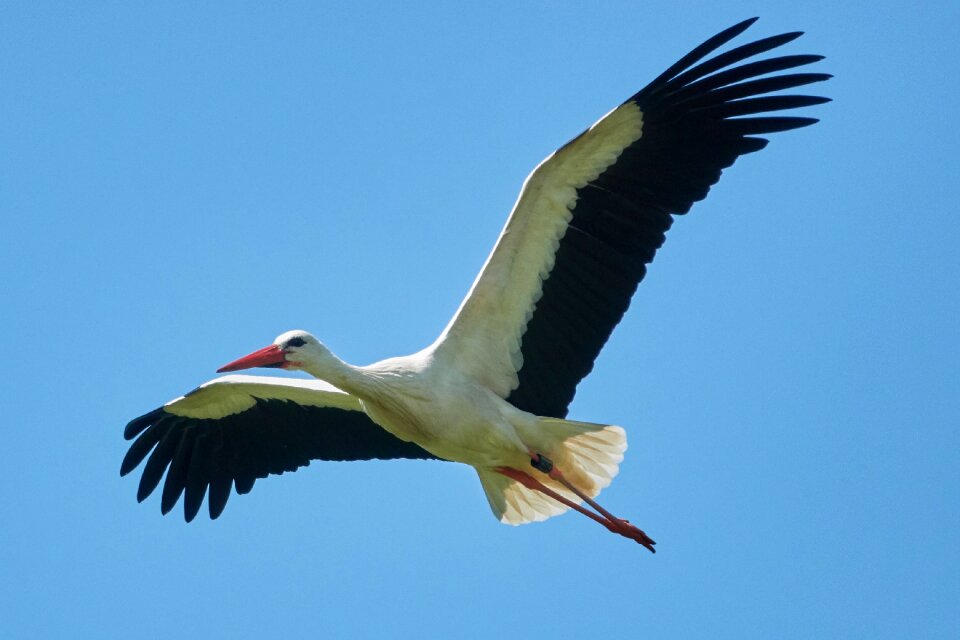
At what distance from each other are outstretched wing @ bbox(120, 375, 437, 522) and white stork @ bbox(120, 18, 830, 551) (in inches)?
40.6

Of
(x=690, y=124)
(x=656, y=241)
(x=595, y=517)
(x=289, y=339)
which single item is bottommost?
(x=595, y=517)

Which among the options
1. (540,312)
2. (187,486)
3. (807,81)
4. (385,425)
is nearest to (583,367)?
(540,312)

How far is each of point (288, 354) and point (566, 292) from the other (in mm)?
1513

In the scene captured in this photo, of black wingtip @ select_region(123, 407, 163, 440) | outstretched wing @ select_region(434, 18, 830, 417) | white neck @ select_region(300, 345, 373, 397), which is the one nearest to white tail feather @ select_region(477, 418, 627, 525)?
outstretched wing @ select_region(434, 18, 830, 417)

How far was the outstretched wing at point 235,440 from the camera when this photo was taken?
9.55 meters

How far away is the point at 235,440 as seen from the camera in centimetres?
980

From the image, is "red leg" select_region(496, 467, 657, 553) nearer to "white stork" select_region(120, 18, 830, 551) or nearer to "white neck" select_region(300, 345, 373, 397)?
"white stork" select_region(120, 18, 830, 551)

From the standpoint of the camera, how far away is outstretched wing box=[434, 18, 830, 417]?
825cm

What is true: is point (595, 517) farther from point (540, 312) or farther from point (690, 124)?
point (690, 124)

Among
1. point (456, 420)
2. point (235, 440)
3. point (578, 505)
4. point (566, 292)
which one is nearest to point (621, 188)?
point (566, 292)

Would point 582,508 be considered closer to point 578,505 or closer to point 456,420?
point 578,505

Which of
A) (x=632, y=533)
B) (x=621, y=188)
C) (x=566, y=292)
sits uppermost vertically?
(x=621, y=188)

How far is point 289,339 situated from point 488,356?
3.51ft

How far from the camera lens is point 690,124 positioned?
8352 millimetres
